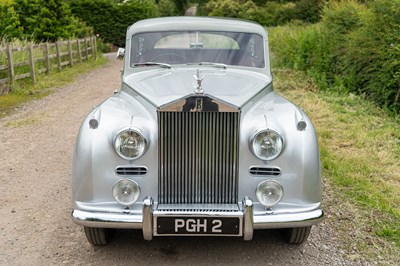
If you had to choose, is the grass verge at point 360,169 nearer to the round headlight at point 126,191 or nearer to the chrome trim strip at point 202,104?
the chrome trim strip at point 202,104

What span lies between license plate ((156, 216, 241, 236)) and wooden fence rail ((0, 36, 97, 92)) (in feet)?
31.8

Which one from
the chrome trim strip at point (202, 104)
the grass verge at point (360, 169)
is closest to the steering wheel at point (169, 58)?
the chrome trim strip at point (202, 104)

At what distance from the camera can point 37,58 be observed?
1475 cm

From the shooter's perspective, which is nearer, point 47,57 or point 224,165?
point 224,165

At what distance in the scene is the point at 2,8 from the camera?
18.7m

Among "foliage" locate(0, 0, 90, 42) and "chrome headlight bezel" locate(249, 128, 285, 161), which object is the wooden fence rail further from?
"chrome headlight bezel" locate(249, 128, 285, 161)

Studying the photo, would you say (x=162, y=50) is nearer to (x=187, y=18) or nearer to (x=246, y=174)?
(x=187, y=18)

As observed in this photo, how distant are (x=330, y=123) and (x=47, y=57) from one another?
34.1 feet

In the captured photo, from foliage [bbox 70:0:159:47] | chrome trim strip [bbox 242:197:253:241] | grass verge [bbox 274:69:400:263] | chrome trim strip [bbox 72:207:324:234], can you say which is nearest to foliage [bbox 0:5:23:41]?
grass verge [bbox 274:69:400:263]

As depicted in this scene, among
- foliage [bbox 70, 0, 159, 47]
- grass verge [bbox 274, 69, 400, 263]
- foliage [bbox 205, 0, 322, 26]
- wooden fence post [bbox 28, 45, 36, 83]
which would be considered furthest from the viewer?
foliage [bbox 205, 0, 322, 26]

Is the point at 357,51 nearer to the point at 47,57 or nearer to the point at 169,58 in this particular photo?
the point at 169,58

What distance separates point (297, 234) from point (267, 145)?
0.89m

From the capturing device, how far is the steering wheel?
477 centimetres

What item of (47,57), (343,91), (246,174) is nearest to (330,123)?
(343,91)
